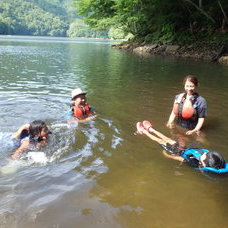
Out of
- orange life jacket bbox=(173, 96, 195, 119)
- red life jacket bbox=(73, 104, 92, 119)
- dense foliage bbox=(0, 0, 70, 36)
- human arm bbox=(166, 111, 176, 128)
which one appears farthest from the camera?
dense foliage bbox=(0, 0, 70, 36)

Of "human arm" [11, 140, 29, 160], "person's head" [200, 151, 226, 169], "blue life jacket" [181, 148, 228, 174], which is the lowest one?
"human arm" [11, 140, 29, 160]

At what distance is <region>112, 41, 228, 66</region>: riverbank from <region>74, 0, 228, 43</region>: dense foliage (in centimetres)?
97

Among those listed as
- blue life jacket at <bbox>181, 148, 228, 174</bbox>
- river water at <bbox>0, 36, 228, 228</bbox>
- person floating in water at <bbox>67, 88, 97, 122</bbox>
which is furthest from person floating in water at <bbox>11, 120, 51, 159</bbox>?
blue life jacket at <bbox>181, 148, 228, 174</bbox>

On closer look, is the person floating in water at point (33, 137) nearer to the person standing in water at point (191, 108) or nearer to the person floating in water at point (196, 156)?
the person floating in water at point (196, 156)

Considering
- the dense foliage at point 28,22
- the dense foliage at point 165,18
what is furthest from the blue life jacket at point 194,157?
the dense foliage at point 28,22

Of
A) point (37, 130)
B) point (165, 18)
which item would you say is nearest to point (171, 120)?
point (37, 130)

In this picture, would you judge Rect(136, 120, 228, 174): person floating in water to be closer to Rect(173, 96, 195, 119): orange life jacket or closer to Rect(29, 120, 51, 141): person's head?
Rect(173, 96, 195, 119): orange life jacket

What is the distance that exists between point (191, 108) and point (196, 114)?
0.22 m

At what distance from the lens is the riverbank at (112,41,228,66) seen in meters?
23.9

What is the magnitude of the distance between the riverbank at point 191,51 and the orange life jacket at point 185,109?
678 inches

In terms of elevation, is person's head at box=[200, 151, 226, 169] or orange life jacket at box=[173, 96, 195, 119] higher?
orange life jacket at box=[173, 96, 195, 119]

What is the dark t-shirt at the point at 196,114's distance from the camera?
6447 mm

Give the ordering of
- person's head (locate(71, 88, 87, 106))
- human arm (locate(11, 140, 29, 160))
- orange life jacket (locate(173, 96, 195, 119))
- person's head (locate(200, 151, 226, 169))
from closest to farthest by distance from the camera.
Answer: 1. person's head (locate(200, 151, 226, 169))
2. human arm (locate(11, 140, 29, 160))
3. orange life jacket (locate(173, 96, 195, 119))
4. person's head (locate(71, 88, 87, 106))

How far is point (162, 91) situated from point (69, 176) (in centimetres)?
773
